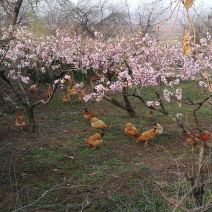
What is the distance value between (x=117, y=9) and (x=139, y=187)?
20.3 meters

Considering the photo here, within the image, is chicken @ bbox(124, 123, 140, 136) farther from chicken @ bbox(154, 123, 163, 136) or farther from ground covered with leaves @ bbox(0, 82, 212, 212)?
chicken @ bbox(154, 123, 163, 136)

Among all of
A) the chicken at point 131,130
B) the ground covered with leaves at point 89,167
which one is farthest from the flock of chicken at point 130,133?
the ground covered with leaves at point 89,167

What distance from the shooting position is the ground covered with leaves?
405 centimetres

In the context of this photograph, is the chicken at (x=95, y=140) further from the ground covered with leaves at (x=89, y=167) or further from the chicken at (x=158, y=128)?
the chicken at (x=158, y=128)

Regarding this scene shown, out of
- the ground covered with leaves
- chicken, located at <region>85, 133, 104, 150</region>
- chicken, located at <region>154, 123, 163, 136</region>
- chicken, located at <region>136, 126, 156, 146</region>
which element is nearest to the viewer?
the ground covered with leaves

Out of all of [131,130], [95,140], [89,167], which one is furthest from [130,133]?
[89,167]

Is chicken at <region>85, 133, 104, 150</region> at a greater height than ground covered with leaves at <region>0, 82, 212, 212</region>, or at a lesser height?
greater

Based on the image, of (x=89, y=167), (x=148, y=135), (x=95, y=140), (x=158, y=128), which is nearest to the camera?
(x=89, y=167)

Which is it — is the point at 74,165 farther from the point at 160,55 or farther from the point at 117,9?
the point at 117,9

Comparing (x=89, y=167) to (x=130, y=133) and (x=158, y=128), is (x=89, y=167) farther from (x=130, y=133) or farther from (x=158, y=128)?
(x=158, y=128)

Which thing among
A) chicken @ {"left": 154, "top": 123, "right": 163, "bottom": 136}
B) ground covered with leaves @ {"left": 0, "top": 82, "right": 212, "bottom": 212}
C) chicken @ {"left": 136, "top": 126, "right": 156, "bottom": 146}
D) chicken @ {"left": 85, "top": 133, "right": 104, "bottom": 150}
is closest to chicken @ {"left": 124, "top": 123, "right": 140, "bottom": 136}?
ground covered with leaves @ {"left": 0, "top": 82, "right": 212, "bottom": 212}

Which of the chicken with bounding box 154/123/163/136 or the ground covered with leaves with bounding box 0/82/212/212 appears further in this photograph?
the chicken with bounding box 154/123/163/136

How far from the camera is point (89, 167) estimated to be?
5.42 meters

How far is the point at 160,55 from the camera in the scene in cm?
941
